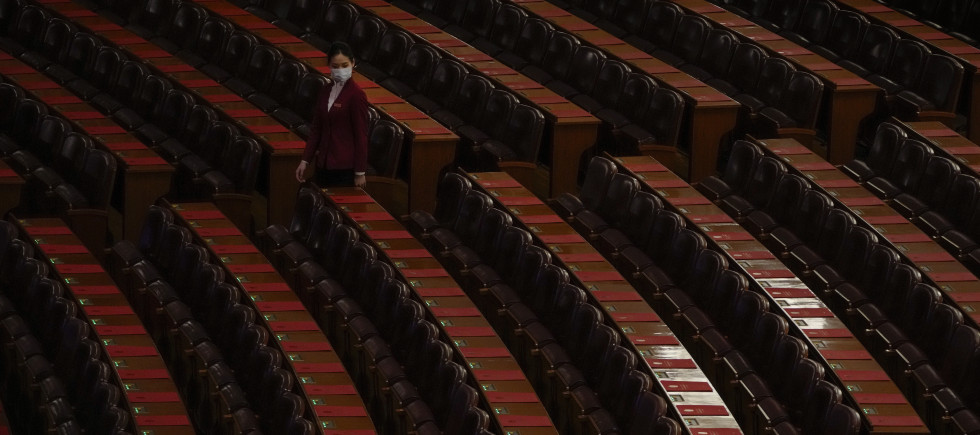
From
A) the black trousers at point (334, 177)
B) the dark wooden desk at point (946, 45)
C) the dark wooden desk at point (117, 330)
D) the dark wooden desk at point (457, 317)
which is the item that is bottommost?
the dark wooden desk at point (117, 330)

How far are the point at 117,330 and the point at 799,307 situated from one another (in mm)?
957

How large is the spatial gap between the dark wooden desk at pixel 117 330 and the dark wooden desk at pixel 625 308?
0.60 m

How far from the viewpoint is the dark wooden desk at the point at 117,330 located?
205 centimetres

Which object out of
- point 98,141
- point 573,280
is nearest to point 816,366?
point 573,280

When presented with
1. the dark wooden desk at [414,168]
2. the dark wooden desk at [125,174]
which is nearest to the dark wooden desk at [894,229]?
the dark wooden desk at [414,168]

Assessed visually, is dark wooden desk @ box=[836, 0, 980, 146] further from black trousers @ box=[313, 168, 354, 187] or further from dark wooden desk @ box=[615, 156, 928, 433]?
black trousers @ box=[313, 168, 354, 187]

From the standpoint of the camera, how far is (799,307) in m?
2.22

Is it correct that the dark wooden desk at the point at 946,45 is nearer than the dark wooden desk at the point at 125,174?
No

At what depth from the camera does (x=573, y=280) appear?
7.64 feet

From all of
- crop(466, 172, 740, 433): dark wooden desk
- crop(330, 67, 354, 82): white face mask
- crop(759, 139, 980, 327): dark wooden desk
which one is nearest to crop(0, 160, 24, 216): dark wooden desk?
crop(330, 67, 354, 82): white face mask

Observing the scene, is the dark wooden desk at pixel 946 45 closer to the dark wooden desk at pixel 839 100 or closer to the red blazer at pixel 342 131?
the dark wooden desk at pixel 839 100

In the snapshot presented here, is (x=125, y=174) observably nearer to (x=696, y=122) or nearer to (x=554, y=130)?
(x=554, y=130)

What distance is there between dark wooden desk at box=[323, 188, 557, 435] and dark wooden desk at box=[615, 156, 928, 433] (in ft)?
1.24

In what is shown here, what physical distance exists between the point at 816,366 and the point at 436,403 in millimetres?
498
